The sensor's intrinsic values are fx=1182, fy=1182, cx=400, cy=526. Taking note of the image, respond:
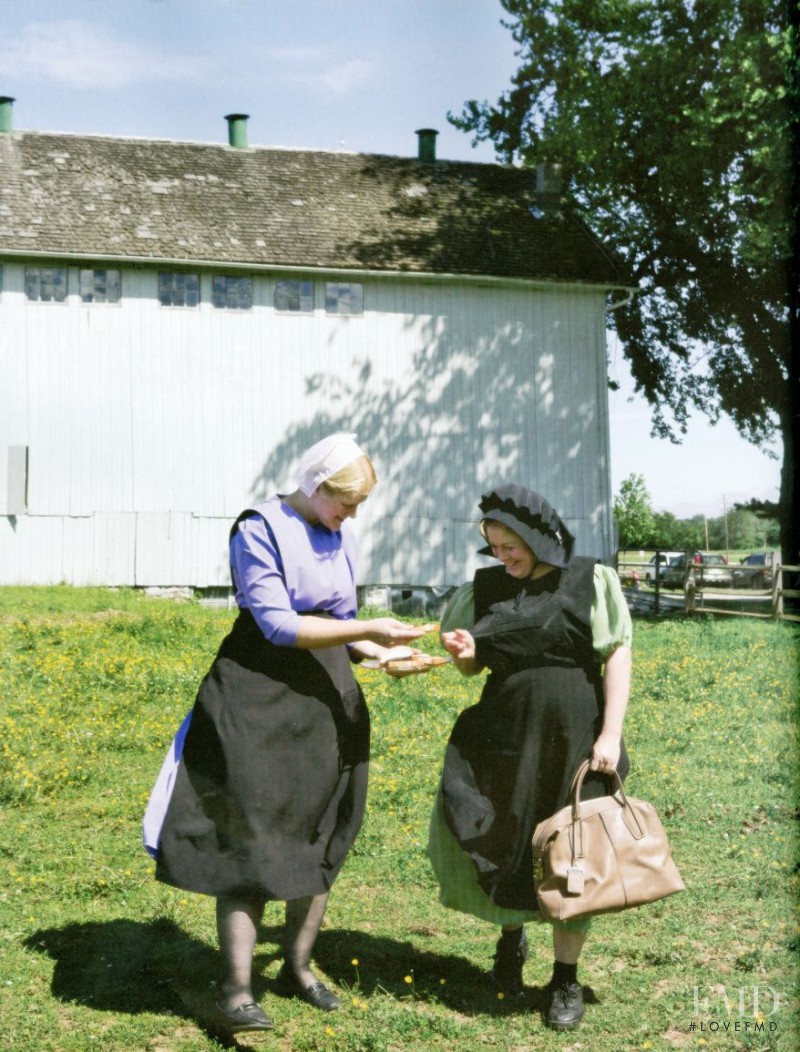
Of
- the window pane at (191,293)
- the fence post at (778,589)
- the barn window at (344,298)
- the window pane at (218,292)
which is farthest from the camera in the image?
the barn window at (344,298)

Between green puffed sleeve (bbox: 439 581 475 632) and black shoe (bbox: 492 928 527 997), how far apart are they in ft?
4.32

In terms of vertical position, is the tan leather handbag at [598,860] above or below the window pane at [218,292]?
below

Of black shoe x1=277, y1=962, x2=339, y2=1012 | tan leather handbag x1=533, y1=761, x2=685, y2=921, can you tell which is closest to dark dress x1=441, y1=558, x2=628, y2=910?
tan leather handbag x1=533, y1=761, x2=685, y2=921

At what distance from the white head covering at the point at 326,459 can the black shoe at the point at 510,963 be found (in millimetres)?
2072

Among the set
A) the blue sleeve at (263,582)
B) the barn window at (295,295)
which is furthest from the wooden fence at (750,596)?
the blue sleeve at (263,582)

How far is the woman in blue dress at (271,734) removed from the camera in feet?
14.5

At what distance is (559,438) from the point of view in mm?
23500

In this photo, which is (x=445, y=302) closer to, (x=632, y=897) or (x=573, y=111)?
(x=573, y=111)

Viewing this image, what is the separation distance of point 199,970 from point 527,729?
6.16 ft

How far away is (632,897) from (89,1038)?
2.13 m

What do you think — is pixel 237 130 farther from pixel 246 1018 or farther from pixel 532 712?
pixel 246 1018

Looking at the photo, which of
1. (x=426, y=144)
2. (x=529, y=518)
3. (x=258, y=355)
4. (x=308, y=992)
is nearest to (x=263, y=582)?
(x=529, y=518)

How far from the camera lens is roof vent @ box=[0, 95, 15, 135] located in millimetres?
23984

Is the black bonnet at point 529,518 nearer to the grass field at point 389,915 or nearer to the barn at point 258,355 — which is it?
the grass field at point 389,915
